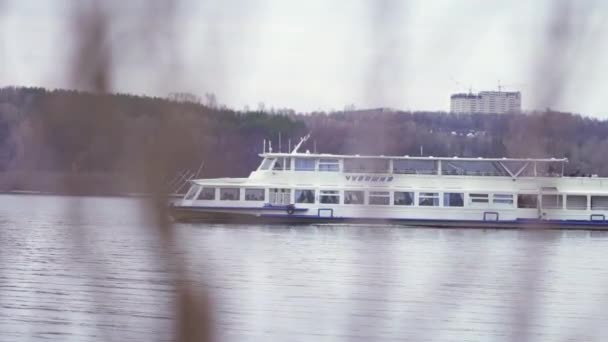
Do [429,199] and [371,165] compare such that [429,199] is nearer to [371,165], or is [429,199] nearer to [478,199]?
[478,199]

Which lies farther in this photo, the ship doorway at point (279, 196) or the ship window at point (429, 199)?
the ship doorway at point (279, 196)

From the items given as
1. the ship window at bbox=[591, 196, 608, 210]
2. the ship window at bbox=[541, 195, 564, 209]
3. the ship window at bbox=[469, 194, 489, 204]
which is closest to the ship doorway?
the ship window at bbox=[469, 194, 489, 204]

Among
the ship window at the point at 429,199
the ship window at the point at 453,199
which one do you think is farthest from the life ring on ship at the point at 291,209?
the ship window at the point at 453,199

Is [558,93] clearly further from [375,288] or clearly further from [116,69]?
[116,69]

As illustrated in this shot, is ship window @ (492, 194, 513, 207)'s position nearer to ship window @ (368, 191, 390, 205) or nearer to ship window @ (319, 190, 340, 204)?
ship window @ (368, 191, 390, 205)

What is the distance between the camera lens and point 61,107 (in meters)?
1.25

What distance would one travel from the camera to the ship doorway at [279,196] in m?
36.0

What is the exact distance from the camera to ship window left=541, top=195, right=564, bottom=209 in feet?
5.19

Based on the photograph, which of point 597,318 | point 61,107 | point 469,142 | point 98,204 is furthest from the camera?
point 597,318

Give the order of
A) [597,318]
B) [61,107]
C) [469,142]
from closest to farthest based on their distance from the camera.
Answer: [61,107], [469,142], [597,318]

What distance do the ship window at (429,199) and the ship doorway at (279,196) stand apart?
15.8 ft

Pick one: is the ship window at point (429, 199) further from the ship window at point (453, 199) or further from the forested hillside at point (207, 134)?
the forested hillside at point (207, 134)

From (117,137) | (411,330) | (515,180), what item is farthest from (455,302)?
(117,137)

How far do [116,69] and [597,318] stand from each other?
103 centimetres
